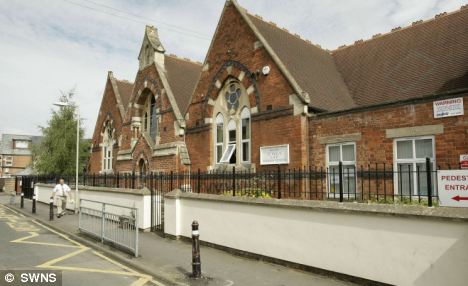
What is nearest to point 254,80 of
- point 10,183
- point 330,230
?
point 330,230

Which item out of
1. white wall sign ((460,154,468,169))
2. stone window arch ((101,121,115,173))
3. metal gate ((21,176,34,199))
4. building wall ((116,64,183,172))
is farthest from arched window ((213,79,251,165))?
metal gate ((21,176,34,199))

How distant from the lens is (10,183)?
4925 centimetres

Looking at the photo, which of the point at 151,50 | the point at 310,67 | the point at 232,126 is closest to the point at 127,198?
the point at 232,126

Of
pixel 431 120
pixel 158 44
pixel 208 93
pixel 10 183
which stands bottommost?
pixel 10 183

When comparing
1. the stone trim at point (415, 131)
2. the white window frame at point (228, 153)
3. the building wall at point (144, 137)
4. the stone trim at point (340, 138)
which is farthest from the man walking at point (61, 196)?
the stone trim at point (415, 131)

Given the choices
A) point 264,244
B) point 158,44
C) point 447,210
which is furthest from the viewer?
point 158,44

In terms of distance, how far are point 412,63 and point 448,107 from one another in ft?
15.4

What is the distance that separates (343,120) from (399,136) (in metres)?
1.98

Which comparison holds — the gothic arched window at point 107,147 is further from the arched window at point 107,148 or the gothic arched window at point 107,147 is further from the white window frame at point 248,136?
the white window frame at point 248,136

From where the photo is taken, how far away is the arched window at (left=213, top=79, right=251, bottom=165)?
53.3 ft

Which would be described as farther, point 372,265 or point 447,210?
point 372,265

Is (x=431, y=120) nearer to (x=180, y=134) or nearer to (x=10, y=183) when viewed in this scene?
(x=180, y=134)

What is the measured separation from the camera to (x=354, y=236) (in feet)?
23.1

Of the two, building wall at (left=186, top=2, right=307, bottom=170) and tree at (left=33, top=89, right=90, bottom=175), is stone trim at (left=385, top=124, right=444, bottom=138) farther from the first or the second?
tree at (left=33, top=89, right=90, bottom=175)
